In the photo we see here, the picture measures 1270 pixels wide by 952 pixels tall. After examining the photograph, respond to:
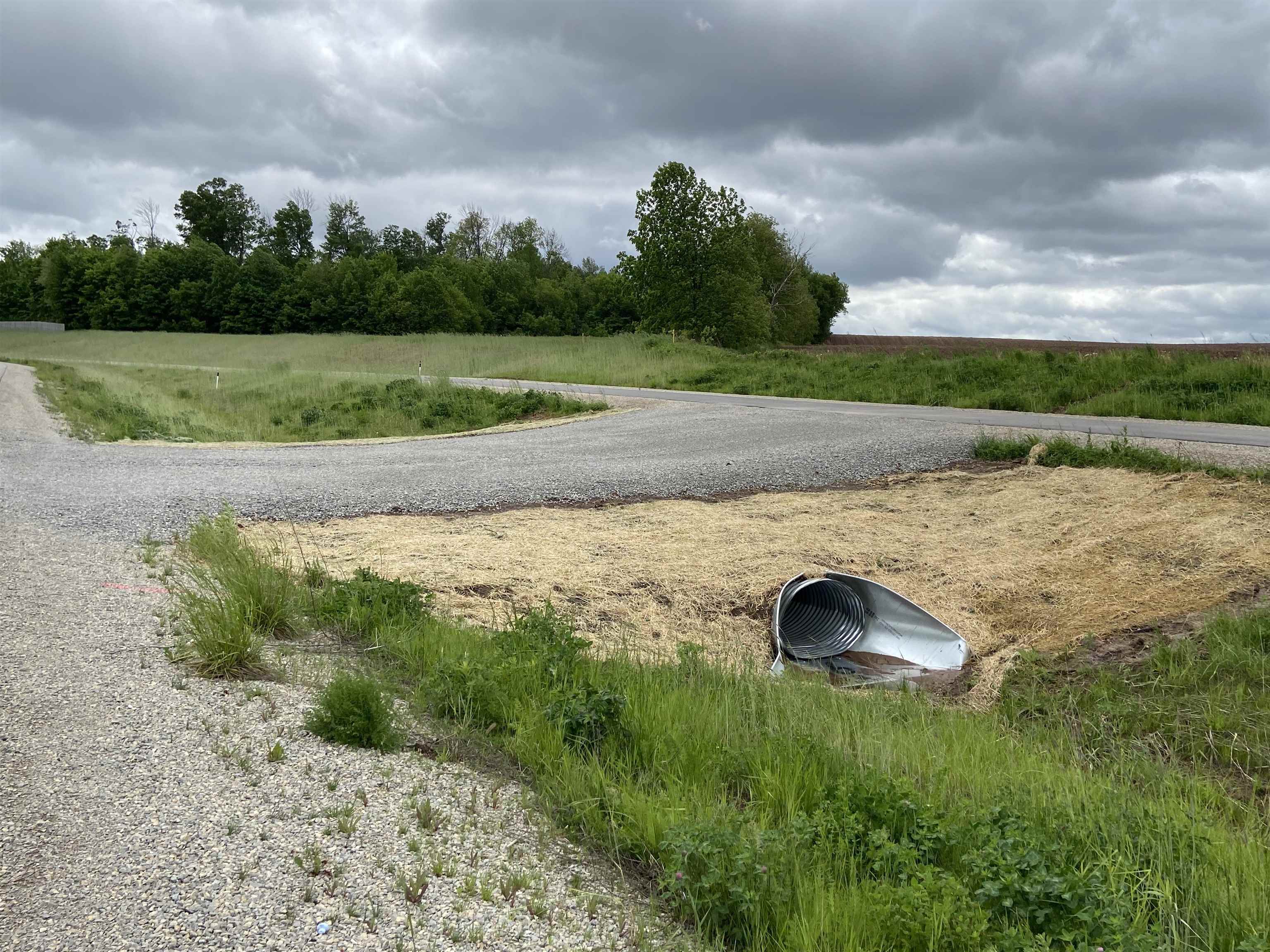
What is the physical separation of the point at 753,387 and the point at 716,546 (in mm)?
15947

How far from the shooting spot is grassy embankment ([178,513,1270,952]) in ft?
9.29

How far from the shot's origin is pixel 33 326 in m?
76.2

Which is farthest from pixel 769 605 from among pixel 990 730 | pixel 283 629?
pixel 283 629

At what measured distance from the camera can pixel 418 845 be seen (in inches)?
127

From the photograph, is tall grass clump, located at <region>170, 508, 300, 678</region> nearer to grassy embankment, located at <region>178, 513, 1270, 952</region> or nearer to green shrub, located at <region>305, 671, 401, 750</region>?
grassy embankment, located at <region>178, 513, 1270, 952</region>

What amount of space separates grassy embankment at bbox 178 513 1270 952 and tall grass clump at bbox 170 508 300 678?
0.02m

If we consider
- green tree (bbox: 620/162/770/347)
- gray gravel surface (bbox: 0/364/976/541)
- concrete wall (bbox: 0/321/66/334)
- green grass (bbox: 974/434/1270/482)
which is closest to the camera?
gray gravel surface (bbox: 0/364/976/541)

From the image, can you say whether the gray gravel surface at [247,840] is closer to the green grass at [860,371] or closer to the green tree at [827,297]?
the green grass at [860,371]

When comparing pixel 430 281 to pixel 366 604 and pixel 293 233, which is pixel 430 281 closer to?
pixel 293 233

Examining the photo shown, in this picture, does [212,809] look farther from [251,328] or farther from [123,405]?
[251,328]

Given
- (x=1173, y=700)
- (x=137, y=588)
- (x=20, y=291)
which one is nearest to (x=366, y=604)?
(x=137, y=588)

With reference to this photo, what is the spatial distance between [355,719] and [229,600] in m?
1.89

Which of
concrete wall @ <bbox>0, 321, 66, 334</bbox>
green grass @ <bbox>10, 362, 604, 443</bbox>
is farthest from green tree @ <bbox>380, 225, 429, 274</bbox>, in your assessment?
green grass @ <bbox>10, 362, 604, 443</bbox>

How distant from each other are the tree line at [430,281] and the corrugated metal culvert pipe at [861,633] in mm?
38815
